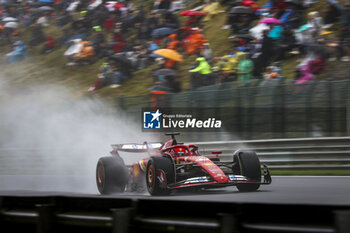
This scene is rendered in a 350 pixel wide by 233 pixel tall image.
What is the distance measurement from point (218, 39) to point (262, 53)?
3.89 metres

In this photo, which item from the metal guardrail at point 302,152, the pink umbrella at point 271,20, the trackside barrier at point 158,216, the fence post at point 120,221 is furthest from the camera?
the pink umbrella at point 271,20

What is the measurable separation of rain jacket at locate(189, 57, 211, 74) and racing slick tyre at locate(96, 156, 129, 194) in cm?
671

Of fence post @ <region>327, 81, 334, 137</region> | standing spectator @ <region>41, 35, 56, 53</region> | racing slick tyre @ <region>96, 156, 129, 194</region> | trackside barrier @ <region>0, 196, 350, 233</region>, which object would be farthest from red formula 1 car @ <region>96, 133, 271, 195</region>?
standing spectator @ <region>41, 35, 56, 53</region>

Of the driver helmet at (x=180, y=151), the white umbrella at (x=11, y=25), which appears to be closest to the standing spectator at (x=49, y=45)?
the white umbrella at (x=11, y=25)

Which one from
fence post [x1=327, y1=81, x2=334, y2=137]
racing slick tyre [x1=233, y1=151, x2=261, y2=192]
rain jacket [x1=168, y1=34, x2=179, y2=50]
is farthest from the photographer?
rain jacket [x1=168, y1=34, x2=179, y2=50]

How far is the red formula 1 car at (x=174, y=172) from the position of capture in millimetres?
8953

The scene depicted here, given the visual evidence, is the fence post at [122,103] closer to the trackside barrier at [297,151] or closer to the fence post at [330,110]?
the trackside barrier at [297,151]

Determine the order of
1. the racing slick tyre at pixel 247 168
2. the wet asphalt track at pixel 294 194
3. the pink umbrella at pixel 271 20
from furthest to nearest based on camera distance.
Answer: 1. the pink umbrella at pixel 271 20
2. the racing slick tyre at pixel 247 168
3. the wet asphalt track at pixel 294 194

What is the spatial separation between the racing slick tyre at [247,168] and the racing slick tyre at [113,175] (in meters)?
2.02

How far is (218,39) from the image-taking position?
1922cm

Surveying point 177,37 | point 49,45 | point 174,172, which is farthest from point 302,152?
point 49,45

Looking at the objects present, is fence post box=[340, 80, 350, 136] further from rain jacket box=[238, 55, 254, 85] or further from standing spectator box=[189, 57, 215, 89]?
standing spectator box=[189, 57, 215, 89]

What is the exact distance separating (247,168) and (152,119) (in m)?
7.50

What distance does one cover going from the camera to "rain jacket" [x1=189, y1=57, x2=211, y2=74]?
16359 mm
